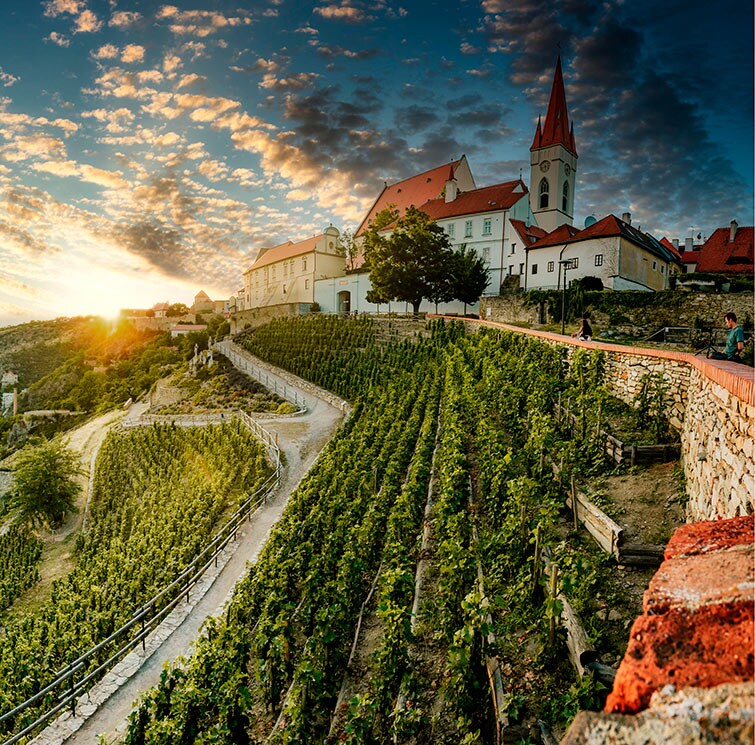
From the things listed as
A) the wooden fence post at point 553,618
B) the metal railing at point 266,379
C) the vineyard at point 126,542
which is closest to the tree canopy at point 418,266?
the metal railing at point 266,379

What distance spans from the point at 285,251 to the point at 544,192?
34813 millimetres

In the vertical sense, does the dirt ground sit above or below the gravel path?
above

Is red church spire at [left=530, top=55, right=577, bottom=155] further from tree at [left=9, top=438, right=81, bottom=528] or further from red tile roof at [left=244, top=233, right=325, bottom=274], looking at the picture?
tree at [left=9, top=438, right=81, bottom=528]

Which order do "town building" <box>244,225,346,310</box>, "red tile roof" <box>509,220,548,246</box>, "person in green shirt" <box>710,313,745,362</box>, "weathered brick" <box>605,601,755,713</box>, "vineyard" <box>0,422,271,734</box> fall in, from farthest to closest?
"town building" <box>244,225,346,310</box>
"red tile roof" <box>509,220,548,246</box>
"vineyard" <box>0,422,271,734</box>
"person in green shirt" <box>710,313,745,362</box>
"weathered brick" <box>605,601,755,713</box>

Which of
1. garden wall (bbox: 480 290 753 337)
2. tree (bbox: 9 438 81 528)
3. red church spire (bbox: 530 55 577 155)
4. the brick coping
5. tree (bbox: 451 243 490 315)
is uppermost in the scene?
red church spire (bbox: 530 55 577 155)

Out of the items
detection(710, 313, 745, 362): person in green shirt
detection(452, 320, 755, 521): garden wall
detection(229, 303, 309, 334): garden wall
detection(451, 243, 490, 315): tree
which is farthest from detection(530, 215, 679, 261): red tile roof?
detection(229, 303, 309, 334): garden wall

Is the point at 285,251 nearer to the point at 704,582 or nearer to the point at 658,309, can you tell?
the point at 658,309

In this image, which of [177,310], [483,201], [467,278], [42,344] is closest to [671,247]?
[483,201]

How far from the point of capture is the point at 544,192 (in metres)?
48.6

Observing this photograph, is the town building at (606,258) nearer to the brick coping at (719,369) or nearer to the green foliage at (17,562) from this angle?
the brick coping at (719,369)

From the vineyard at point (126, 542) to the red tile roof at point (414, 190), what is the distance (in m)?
34.8

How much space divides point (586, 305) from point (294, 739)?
26.2 metres

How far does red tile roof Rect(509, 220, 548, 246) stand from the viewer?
39250 millimetres

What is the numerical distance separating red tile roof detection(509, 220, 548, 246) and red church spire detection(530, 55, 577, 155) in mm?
11658
